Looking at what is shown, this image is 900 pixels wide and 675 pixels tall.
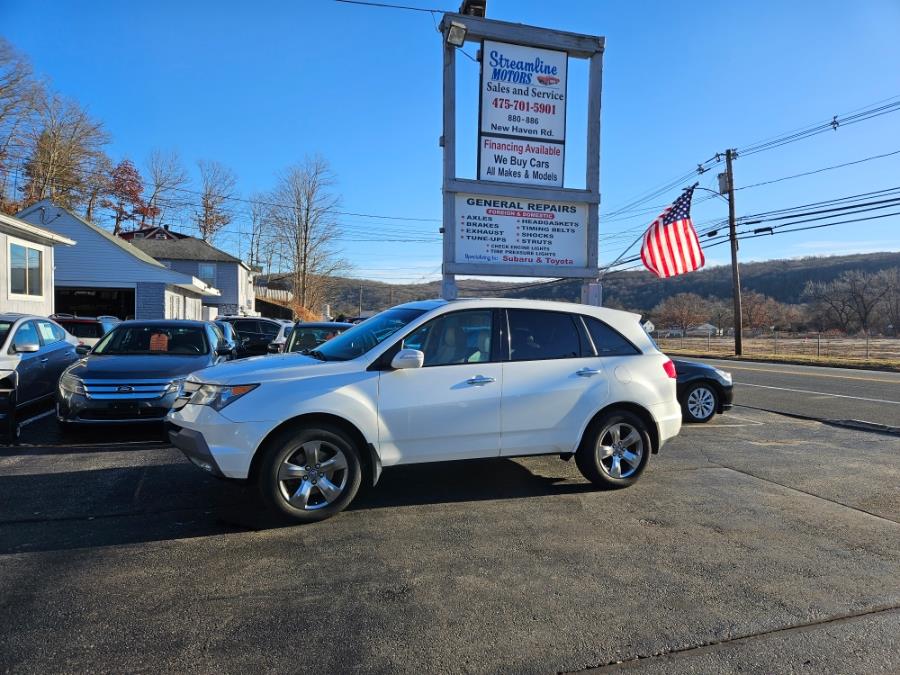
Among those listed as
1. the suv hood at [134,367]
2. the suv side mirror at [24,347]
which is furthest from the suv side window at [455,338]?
the suv side mirror at [24,347]

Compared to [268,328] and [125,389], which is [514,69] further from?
[268,328]

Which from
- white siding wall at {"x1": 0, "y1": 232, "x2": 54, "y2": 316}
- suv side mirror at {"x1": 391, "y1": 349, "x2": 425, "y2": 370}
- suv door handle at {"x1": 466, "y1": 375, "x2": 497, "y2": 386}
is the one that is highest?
white siding wall at {"x1": 0, "y1": 232, "x2": 54, "y2": 316}

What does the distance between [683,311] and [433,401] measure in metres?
74.2

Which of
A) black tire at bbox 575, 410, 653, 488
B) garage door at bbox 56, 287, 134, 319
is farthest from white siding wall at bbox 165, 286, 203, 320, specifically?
black tire at bbox 575, 410, 653, 488

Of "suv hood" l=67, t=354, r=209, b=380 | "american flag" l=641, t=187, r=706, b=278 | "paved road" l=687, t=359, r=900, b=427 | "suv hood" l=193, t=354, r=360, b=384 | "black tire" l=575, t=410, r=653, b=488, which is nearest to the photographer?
"suv hood" l=193, t=354, r=360, b=384

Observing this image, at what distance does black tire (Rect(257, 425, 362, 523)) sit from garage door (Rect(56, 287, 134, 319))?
30.1m

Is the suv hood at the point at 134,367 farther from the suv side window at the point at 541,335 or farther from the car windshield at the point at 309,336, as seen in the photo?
the suv side window at the point at 541,335

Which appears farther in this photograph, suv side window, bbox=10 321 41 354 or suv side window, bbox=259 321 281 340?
suv side window, bbox=259 321 281 340

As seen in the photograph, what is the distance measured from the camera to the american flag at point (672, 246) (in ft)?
61.9

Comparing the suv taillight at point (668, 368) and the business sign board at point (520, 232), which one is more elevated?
the business sign board at point (520, 232)

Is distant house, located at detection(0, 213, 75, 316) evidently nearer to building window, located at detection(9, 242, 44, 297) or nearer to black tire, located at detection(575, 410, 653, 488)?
building window, located at detection(9, 242, 44, 297)

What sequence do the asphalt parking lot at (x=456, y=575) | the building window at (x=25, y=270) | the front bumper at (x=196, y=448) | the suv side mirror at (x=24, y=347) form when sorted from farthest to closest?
the building window at (x=25, y=270) < the suv side mirror at (x=24, y=347) < the front bumper at (x=196, y=448) < the asphalt parking lot at (x=456, y=575)

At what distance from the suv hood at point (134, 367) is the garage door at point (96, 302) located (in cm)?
2543

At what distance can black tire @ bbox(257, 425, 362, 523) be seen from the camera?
14.9 feet
